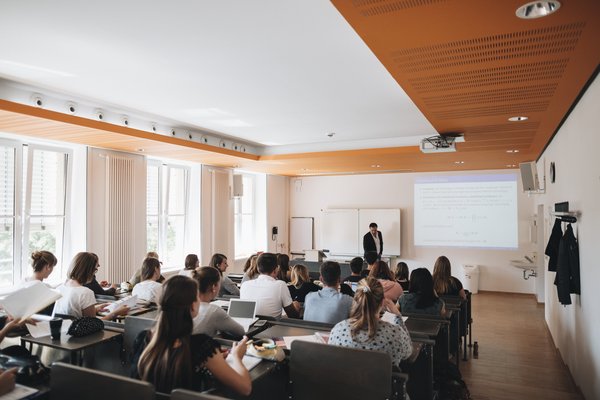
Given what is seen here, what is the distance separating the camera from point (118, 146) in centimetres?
598

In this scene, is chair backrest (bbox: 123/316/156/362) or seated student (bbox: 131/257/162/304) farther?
seated student (bbox: 131/257/162/304)

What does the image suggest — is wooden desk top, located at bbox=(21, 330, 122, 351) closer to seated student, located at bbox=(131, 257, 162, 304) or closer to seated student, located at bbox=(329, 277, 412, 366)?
seated student, located at bbox=(131, 257, 162, 304)

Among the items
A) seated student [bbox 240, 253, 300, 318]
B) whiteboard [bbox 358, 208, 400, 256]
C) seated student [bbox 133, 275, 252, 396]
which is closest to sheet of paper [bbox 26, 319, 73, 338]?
seated student [bbox 133, 275, 252, 396]

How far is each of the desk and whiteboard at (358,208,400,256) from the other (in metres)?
7.71

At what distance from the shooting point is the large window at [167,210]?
754 centimetres

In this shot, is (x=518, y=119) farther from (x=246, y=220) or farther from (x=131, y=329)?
(x=246, y=220)

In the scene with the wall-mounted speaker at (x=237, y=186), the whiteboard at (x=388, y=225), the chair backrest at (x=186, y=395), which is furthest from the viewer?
the whiteboard at (x=388, y=225)

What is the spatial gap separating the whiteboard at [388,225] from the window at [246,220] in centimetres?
286

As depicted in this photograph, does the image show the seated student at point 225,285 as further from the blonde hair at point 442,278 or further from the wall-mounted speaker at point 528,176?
the wall-mounted speaker at point 528,176

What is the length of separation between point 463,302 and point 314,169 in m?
5.26

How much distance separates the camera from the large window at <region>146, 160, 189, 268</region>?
24.7 ft

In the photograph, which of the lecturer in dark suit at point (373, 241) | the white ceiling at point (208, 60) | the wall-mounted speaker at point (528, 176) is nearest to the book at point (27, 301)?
the white ceiling at point (208, 60)

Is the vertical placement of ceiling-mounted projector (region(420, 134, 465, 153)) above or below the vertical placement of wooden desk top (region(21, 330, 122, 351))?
above

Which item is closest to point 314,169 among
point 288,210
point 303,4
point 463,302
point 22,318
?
point 288,210
